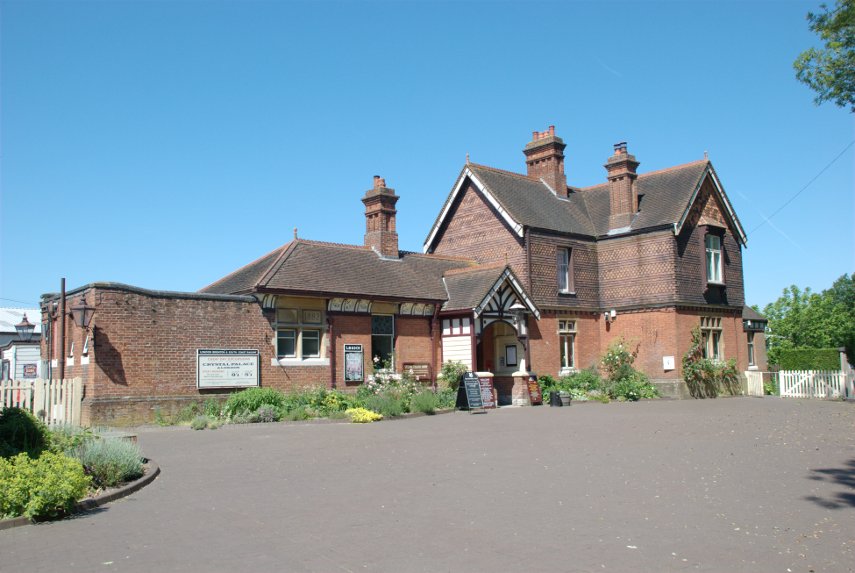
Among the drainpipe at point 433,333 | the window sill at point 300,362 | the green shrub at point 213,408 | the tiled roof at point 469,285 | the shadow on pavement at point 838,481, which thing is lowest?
the shadow on pavement at point 838,481

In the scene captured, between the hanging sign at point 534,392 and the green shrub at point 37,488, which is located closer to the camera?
the green shrub at point 37,488

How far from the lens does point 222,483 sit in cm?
1071

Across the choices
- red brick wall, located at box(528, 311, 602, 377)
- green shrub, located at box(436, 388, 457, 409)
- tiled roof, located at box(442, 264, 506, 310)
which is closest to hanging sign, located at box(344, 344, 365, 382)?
green shrub, located at box(436, 388, 457, 409)

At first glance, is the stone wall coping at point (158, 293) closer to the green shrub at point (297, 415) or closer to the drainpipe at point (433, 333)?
the green shrub at point (297, 415)

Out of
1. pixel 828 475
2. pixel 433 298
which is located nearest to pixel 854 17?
pixel 828 475

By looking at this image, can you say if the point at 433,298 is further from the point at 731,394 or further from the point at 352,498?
the point at 352,498

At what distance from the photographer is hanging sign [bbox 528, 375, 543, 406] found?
→ 2600cm

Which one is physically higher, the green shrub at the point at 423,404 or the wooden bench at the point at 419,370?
the wooden bench at the point at 419,370

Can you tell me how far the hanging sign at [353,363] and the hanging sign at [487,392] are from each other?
3.82 m

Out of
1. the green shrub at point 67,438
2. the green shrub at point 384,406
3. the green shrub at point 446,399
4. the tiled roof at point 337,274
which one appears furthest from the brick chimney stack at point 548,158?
the green shrub at point 67,438

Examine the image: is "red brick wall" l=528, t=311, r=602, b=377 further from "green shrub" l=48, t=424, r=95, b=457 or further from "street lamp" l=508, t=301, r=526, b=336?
"green shrub" l=48, t=424, r=95, b=457

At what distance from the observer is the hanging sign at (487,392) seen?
24203 millimetres

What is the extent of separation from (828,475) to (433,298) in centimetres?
1664

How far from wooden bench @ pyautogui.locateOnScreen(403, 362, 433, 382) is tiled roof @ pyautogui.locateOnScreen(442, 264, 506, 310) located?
2.25 m
